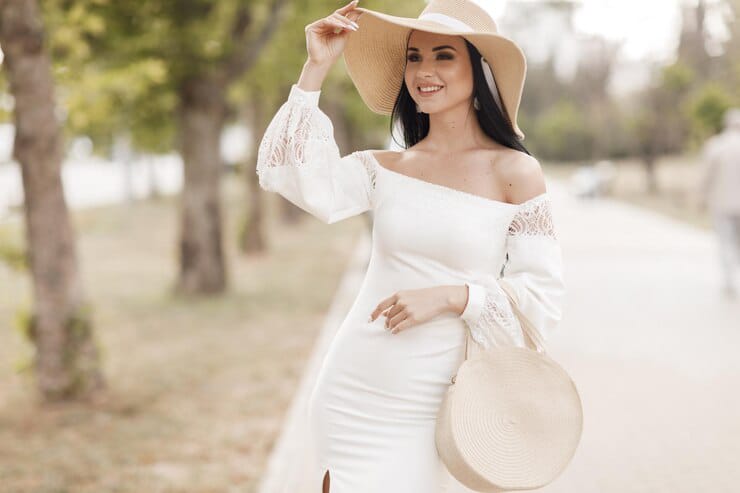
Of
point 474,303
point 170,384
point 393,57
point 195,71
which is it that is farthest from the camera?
point 195,71

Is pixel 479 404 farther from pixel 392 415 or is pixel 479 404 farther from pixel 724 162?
pixel 724 162

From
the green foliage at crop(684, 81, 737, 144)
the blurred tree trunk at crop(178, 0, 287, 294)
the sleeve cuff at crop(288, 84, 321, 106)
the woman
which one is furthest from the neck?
the green foliage at crop(684, 81, 737, 144)

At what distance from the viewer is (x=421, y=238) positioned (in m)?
2.62

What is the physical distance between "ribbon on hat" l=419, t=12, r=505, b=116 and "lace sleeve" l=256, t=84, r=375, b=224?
410 millimetres

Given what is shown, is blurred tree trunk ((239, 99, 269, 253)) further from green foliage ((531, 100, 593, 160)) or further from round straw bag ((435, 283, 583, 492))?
Result: green foliage ((531, 100, 593, 160))

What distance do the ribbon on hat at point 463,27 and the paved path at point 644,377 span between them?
2.23m

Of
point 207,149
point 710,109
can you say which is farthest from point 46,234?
point 710,109

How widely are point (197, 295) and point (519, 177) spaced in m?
10.4

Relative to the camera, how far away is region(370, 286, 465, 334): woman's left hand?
2.53m

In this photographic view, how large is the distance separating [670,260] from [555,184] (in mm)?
33446

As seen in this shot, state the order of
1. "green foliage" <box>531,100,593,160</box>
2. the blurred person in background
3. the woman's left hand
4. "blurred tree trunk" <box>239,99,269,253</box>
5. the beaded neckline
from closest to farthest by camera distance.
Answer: the woman's left hand → the beaded neckline → the blurred person in background → "blurred tree trunk" <box>239,99,269,253</box> → "green foliage" <box>531,100,593,160</box>

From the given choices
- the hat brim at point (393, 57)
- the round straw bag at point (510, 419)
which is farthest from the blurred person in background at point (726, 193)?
the round straw bag at point (510, 419)

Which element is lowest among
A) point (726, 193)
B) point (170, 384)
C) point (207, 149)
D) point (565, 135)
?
point (565, 135)

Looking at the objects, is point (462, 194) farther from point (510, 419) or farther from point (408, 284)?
point (510, 419)
